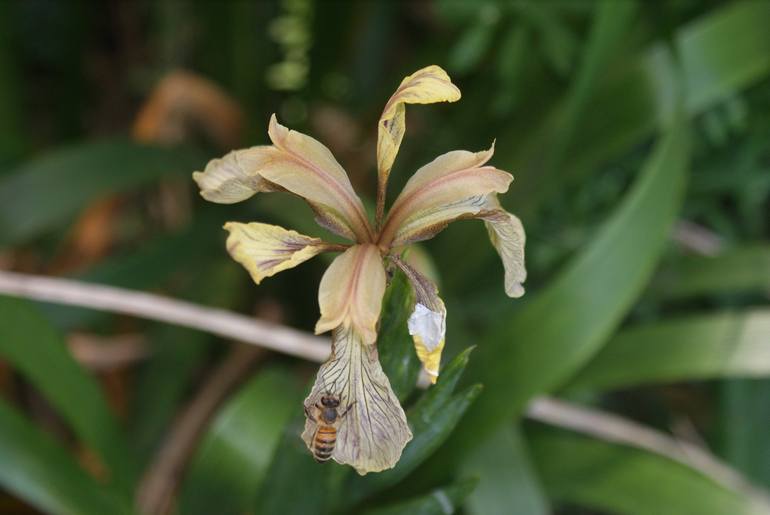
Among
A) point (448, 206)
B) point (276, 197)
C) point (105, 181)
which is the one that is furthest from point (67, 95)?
point (448, 206)

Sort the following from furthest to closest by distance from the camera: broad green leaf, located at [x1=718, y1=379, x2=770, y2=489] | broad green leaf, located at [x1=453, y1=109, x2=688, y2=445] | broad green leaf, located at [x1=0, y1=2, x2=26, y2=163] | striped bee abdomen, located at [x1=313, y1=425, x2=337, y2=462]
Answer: broad green leaf, located at [x1=0, y1=2, x2=26, y2=163], broad green leaf, located at [x1=718, y1=379, x2=770, y2=489], broad green leaf, located at [x1=453, y1=109, x2=688, y2=445], striped bee abdomen, located at [x1=313, y1=425, x2=337, y2=462]

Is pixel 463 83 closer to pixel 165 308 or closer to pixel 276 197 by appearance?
pixel 276 197

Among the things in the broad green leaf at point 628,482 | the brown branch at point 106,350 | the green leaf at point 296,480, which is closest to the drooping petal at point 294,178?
the green leaf at point 296,480

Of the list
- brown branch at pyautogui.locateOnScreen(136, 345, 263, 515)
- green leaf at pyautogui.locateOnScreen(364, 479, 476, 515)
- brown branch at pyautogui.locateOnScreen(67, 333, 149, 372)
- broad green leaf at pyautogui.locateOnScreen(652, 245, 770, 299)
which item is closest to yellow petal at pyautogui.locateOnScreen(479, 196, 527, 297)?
green leaf at pyautogui.locateOnScreen(364, 479, 476, 515)

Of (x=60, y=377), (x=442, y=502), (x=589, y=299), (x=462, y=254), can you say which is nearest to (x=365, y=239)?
(x=442, y=502)

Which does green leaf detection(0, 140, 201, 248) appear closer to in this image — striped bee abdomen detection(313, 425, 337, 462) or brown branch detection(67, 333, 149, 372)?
brown branch detection(67, 333, 149, 372)
